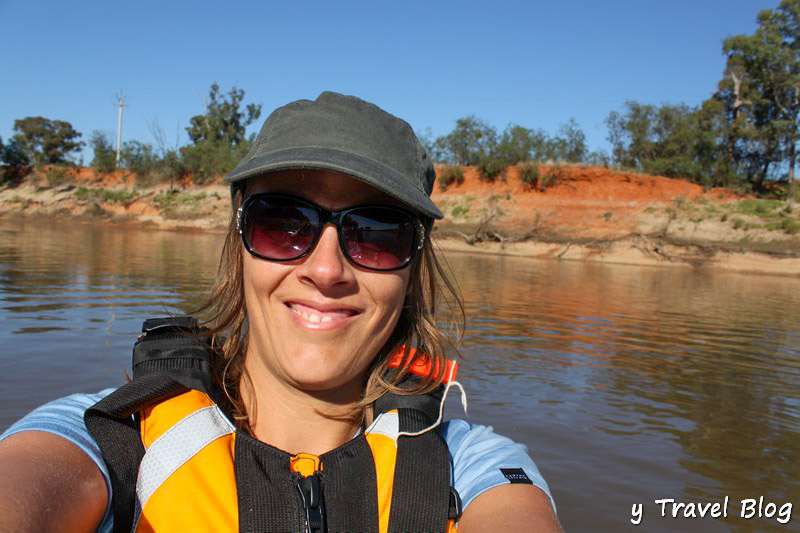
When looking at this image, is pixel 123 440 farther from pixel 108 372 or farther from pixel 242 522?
pixel 108 372

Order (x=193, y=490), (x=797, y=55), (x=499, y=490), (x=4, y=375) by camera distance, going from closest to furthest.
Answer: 1. (x=193, y=490)
2. (x=499, y=490)
3. (x=4, y=375)
4. (x=797, y=55)

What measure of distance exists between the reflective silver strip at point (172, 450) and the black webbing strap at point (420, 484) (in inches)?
17.7

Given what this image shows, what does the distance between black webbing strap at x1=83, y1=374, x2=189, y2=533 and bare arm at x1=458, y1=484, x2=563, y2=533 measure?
2.58 ft

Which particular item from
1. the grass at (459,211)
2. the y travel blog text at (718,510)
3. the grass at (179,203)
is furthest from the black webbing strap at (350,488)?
the grass at (179,203)

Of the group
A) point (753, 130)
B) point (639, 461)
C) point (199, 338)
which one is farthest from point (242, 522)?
point (753, 130)

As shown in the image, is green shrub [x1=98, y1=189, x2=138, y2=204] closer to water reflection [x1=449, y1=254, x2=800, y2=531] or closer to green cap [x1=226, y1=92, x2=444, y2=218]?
water reflection [x1=449, y1=254, x2=800, y2=531]

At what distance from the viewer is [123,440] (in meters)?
1.41

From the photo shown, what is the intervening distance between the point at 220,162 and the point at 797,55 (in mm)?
32617

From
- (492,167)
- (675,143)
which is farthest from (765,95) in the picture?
(492,167)

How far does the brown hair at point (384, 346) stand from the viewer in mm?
1778

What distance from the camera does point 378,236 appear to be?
1.66 meters

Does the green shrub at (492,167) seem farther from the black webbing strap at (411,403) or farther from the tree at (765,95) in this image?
the black webbing strap at (411,403)

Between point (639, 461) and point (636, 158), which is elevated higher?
Result: point (636, 158)

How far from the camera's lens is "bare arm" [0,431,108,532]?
1.16 meters
